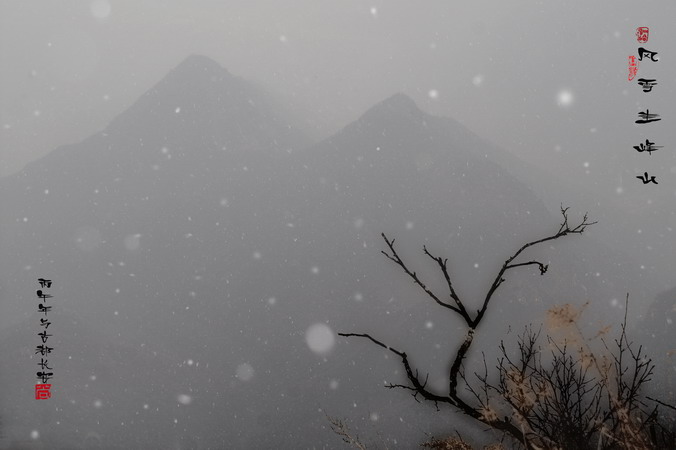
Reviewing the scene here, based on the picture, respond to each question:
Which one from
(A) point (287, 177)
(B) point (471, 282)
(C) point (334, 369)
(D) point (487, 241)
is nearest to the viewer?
(C) point (334, 369)

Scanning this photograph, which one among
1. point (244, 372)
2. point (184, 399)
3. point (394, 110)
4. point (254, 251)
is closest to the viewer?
point (184, 399)

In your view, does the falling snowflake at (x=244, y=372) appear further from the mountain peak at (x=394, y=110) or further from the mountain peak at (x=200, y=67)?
the mountain peak at (x=200, y=67)

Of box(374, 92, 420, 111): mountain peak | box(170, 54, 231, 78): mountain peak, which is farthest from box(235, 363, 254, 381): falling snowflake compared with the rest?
box(170, 54, 231, 78): mountain peak

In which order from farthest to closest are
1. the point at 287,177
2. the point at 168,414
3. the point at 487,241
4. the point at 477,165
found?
1. the point at 287,177
2. the point at 477,165
3. the point at 487,241
4. the point at 168,414

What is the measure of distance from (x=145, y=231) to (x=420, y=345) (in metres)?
43.3

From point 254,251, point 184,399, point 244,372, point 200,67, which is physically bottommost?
point 184,399

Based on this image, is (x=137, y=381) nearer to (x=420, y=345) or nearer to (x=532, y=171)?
(x=420, y=345)

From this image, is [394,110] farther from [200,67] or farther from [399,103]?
[200,67]

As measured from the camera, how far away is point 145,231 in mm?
59438

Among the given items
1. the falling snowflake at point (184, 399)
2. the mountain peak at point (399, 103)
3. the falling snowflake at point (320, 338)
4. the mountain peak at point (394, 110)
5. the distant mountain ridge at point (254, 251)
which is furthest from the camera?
the mountain peak at point (399, 103)

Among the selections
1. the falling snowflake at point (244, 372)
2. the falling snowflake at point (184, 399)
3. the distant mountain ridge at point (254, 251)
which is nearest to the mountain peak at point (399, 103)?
the distant mountain ridge at point (254, 251)

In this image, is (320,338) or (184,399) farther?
(320,338)

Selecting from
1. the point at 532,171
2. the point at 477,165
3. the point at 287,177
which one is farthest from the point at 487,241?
the point at 532,171

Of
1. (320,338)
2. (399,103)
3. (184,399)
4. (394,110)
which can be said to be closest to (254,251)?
(320,338)
